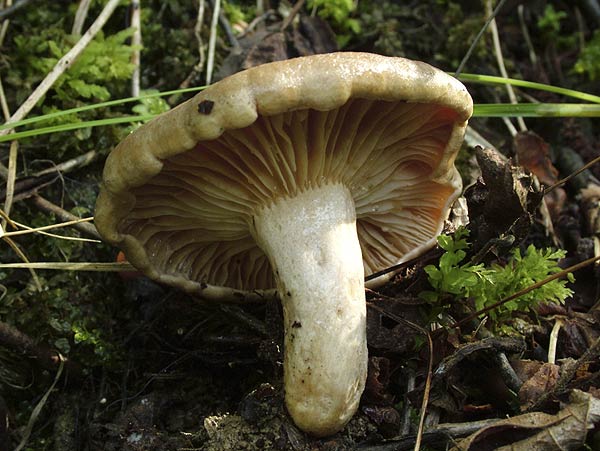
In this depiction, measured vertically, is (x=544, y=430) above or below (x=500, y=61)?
below

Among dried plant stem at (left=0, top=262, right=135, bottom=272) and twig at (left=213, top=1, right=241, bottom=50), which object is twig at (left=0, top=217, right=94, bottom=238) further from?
twig at (left=213, top=1, right=241, bottom=50)

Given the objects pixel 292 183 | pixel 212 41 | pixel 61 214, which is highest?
pixel 212 41

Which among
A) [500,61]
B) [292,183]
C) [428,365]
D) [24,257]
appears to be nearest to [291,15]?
[500,61]

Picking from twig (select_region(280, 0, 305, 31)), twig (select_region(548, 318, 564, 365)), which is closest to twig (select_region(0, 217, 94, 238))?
twig (select_region(280, 0, 305, 31))

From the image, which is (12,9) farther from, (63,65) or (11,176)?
(11,176)

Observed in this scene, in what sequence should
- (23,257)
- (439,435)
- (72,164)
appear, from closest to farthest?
1. (439,435)
2. (23,257)
3. (72,164)

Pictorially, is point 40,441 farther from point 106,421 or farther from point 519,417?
point 519,417

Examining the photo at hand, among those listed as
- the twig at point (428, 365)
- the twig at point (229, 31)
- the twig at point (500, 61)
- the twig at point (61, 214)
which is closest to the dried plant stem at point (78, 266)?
the twig at point (61, 214)

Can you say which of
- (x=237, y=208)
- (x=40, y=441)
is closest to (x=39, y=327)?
(x=40, y=441)
